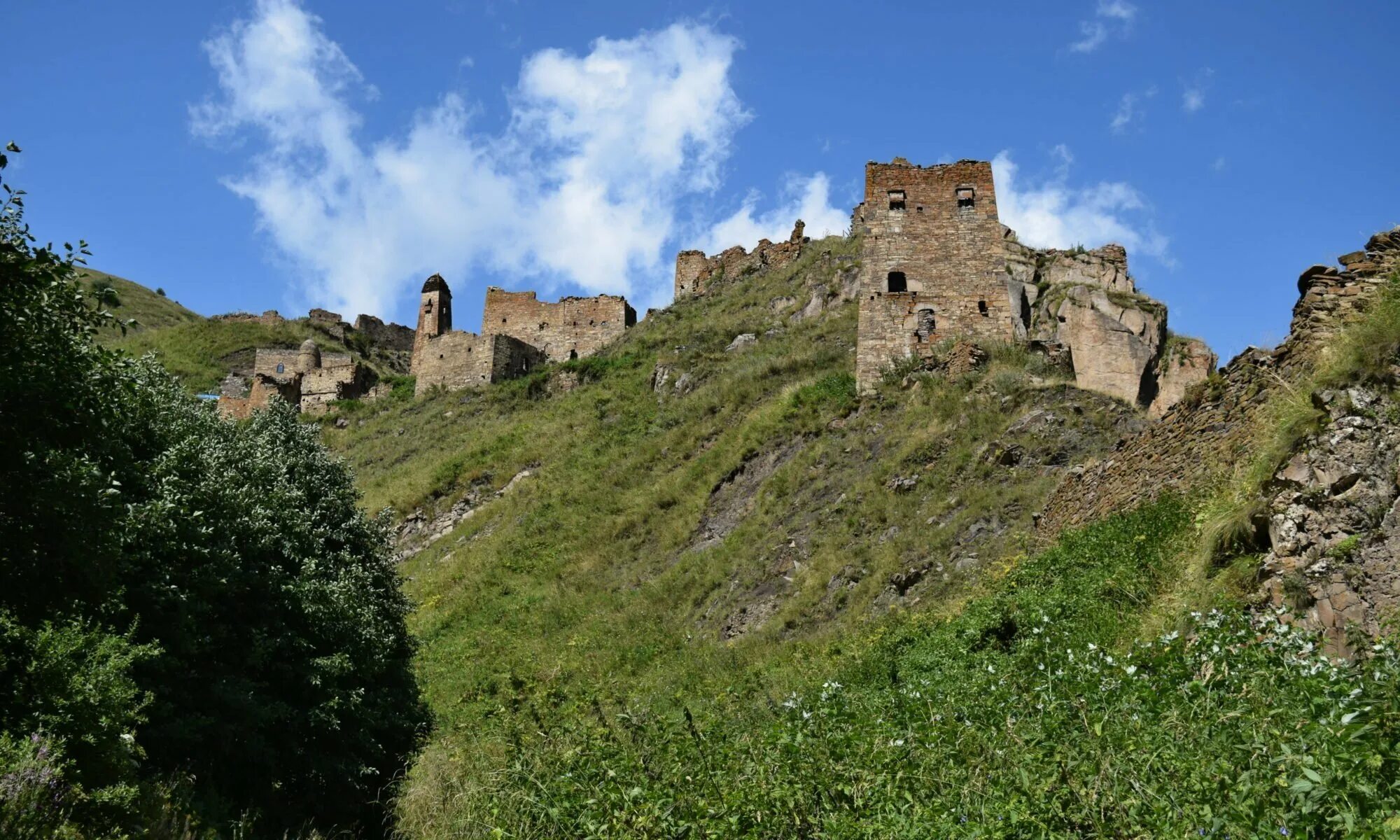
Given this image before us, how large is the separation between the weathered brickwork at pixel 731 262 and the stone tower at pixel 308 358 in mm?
18232

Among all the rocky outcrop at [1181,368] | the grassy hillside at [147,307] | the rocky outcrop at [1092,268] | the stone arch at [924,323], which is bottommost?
the rocky outcrop at [1181,368]

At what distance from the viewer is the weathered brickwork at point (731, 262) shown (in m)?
45.8

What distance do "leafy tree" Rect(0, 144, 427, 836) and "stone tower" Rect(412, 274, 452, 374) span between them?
36.8 meters

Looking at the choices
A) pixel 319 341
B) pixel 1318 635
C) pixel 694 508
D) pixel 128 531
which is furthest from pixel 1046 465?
pixel 319 341

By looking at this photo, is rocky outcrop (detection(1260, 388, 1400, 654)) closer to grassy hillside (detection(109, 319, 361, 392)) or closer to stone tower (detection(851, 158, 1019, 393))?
stone tower (detection(851, 158, 1019, 393))

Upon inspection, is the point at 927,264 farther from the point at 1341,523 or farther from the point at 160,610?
the point at 160,610

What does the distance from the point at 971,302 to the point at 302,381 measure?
35.1 m

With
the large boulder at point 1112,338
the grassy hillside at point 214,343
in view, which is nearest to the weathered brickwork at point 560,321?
the grassy hillside at point 214,343

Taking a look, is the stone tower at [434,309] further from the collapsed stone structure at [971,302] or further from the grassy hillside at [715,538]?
the collapsed stone structure at [971,302]

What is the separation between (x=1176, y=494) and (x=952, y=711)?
4.74 meters

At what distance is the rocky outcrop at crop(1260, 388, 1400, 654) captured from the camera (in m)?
6.65

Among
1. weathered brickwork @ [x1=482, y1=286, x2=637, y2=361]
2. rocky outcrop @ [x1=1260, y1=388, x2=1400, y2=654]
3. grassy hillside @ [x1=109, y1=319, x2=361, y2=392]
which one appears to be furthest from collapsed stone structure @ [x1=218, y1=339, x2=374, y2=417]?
rocky outcrop @ [x1=1260, y1=388, x2=1400, y2=654]

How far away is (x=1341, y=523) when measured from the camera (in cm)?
719

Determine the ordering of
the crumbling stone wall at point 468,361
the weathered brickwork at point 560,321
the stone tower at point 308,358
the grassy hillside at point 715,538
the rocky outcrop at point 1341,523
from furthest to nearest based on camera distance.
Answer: the stone tower at point 308,358
the weathered brickwork at point 560,321
the crumbling stone wall at point 468,361
the grassy hillside at point 715,538
the rocky outcrop at point 1341,523
